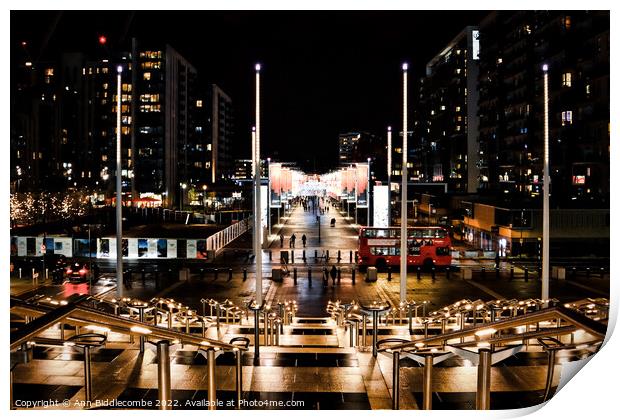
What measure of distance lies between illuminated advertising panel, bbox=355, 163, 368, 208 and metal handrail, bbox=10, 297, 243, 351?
5252 centimetres

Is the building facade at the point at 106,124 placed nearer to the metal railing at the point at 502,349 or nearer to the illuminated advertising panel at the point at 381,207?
the illuminated advertising panel at the point at 381,207

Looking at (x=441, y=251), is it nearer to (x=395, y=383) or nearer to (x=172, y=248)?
(x=172, y=248)

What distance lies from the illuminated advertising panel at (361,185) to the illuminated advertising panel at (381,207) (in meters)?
17.1

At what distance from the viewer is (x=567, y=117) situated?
230ft

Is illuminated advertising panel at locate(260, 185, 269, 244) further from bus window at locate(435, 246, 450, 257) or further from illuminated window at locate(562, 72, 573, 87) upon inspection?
illuminated window at locate(562, 72, 573, 87)

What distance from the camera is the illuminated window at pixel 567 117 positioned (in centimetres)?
6931

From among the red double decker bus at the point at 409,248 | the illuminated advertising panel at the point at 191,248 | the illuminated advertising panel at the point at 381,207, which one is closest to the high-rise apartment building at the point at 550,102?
the red double decker bus at the point at 409,248

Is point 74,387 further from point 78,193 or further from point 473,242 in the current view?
point 78,193

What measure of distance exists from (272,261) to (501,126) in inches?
2450

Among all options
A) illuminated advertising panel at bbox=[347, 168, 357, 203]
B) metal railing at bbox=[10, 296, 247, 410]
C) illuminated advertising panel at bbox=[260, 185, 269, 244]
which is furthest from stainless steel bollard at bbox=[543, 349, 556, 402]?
illuminated advertising panel at bbox=[347, 168, 357, 203]

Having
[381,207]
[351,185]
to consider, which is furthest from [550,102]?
[381,207]

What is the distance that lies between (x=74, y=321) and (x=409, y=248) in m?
34.9

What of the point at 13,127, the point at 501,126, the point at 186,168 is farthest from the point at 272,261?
the point at 186,168

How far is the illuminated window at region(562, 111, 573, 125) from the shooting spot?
6931 centimetres
